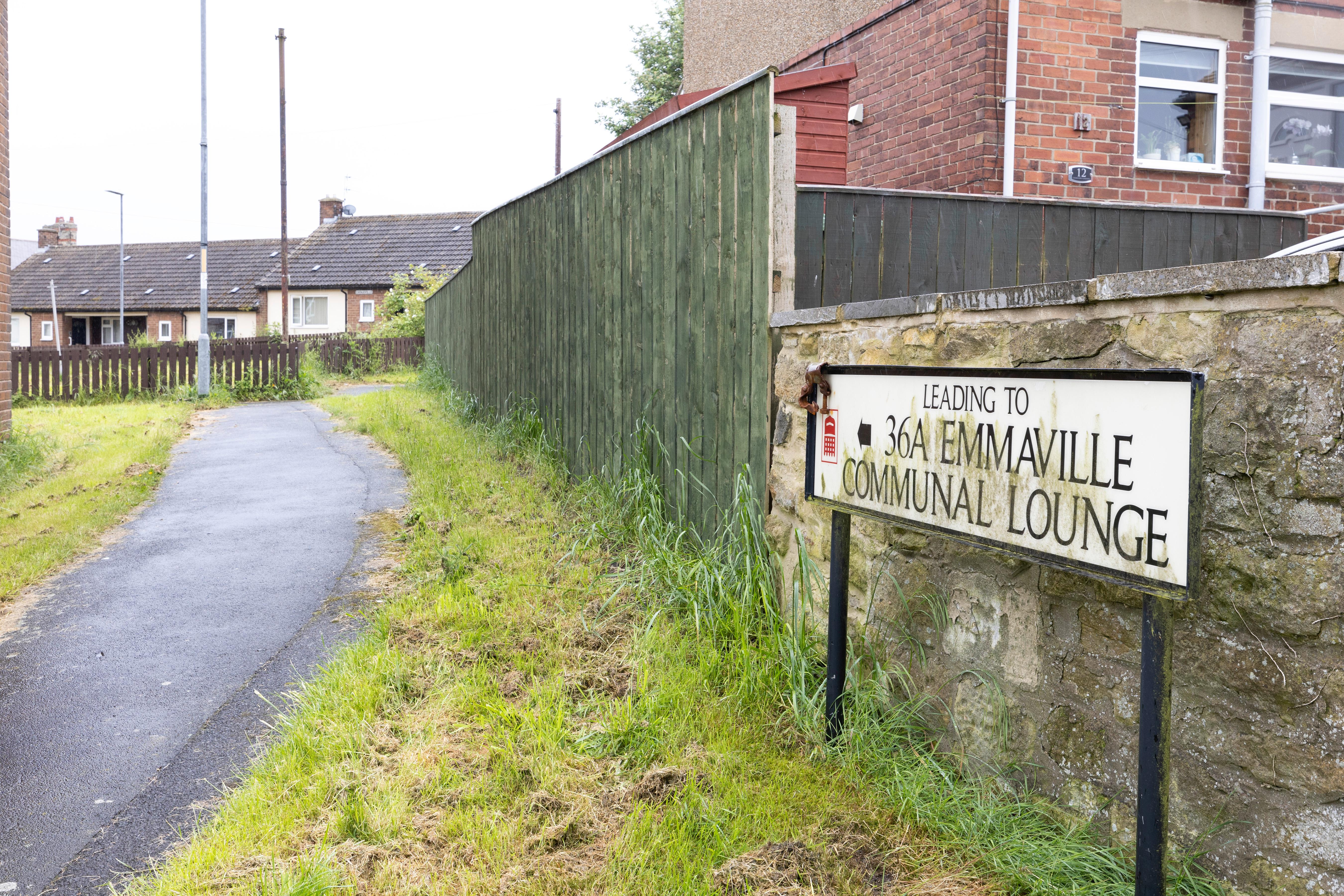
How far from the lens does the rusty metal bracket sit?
10.5 feet

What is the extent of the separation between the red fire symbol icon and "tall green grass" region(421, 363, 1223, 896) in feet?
1.75

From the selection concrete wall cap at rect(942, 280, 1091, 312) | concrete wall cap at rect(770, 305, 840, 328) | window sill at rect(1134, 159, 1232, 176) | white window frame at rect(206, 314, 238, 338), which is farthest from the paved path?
white window frame at rect(206, 314, 238, 338)

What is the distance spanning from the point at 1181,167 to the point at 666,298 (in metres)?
6.27

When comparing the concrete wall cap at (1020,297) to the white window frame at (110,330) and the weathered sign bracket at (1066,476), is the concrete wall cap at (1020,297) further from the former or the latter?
the white window frame at (110,330)

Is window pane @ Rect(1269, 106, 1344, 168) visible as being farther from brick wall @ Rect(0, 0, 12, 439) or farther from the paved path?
brick wall @ Rect(0, 0, 12, 439)

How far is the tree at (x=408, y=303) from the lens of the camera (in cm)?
2988

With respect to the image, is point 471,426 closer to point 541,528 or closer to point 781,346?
point 541,528

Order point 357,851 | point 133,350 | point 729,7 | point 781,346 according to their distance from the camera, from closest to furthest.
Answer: point 357,851 → point 781,346 → point 729,7 → point 133,350

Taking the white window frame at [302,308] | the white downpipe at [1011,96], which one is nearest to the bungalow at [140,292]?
the white window frame at [302,308]

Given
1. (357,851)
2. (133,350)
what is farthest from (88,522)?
(133,350)

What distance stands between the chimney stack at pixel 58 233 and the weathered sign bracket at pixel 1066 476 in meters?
63.1

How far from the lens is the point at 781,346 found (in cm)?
403

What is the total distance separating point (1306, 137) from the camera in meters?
9.71

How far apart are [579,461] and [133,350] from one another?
1776cm
